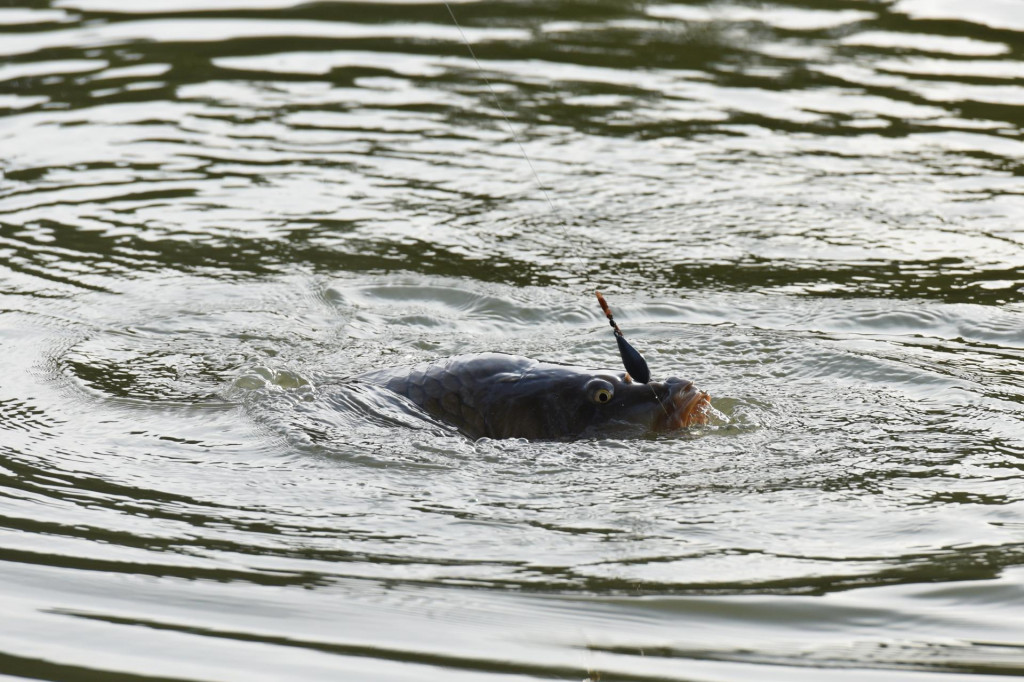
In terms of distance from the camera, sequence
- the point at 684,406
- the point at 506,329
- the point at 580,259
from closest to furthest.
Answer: the point at 684,406
the point at 506,329
the point at 580,259

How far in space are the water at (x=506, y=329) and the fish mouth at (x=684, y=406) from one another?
0.09m

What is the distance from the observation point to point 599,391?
5.63 metres

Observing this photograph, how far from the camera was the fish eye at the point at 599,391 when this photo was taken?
5.63 metres

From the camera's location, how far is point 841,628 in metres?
4.12

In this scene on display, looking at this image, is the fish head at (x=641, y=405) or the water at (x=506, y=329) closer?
the water at (x=506, y=329)

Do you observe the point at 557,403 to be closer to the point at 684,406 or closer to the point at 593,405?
the point at 593,405

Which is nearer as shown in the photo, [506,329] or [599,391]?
[599,391]

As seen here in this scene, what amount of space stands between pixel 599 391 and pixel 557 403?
0.57ft

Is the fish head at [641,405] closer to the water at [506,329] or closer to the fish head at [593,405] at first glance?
the fish head at [593,405]

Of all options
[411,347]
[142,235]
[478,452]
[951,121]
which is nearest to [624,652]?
[478,452]

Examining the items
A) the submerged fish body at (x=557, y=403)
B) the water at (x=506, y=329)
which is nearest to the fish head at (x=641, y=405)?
Answer: the submerged fish body at (x=557, y=403)

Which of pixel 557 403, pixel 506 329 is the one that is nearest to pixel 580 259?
pixel 506 329

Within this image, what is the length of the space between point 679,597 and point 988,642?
2.87 feet

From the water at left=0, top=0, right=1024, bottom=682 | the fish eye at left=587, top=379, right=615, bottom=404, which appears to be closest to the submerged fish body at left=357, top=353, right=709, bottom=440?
the fish eye at left=587, top=379, right=615, bottom=404
